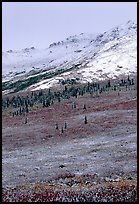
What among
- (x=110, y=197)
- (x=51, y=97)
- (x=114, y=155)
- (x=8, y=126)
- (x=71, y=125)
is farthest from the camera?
(x=51, y=97)

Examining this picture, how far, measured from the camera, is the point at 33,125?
341 ft

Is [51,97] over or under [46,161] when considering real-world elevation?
over

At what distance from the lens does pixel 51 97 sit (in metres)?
175

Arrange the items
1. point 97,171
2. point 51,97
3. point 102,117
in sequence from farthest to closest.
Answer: point 51,97
point 102,117
point 97,171

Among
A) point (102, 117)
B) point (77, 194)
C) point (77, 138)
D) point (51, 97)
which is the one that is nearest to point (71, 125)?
point (102, 117)

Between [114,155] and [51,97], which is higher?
[51,97]

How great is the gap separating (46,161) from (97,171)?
41.4ft

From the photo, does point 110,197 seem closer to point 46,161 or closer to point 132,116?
point 46,161

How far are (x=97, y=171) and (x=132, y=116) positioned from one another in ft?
182

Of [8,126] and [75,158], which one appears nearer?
[75,158]

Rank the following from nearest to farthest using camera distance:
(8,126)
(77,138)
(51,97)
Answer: (77,138) < (8,126) < (51,97)

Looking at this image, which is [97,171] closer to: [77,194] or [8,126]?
[77,194]

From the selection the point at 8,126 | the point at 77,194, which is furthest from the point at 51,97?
the point at 77,194

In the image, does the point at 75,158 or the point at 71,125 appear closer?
the point at 75,158
